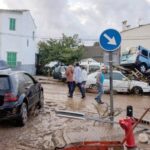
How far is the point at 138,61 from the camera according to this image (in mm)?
31031

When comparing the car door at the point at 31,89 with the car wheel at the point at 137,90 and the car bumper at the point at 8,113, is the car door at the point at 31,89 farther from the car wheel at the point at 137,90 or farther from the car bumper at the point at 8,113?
the car wheel at the point at 137,90

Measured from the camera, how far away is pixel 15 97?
11039 millimetres

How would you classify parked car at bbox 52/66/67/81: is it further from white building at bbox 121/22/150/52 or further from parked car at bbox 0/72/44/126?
parked car at bbox 0/72/44/126

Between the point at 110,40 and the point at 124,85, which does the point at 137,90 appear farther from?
the point at 110,40

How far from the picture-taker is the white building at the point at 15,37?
132 feet

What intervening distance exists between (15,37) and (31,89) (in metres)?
29.3

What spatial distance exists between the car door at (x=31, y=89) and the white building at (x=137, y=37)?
3258 cm

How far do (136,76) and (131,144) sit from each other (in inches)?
846

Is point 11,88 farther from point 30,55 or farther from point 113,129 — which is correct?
point 30,55

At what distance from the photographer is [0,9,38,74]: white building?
4038 centimetres

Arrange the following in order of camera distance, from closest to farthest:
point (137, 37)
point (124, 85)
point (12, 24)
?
point (124, 85) < point (12, 24) < point (137, 37)

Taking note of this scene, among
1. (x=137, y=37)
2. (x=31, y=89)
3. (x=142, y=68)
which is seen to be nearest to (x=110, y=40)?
(x=31, y=89)

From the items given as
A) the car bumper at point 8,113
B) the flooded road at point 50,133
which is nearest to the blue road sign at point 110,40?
the flooded road at point 50,133

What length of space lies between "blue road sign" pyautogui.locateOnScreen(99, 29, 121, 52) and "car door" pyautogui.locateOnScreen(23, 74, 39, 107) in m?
2.71
